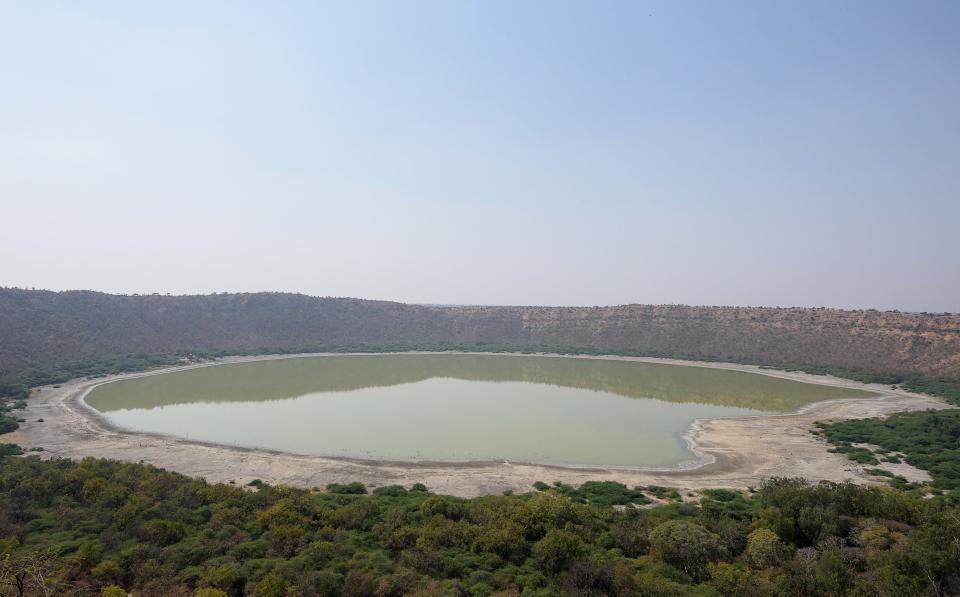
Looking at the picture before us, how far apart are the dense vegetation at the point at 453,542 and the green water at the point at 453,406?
314 inches

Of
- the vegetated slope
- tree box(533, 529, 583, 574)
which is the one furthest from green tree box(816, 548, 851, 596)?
the vegetated slope

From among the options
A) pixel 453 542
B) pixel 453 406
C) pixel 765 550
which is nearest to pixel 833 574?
pixel 765 550

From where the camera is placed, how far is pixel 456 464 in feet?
70.6

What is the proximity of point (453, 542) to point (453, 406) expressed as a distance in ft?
71.3

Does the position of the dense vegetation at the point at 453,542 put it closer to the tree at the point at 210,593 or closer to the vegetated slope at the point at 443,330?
the tree at the point at 210,593

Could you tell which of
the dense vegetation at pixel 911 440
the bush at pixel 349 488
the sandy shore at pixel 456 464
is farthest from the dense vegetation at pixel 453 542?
the dense vegetation at pixel 911 440

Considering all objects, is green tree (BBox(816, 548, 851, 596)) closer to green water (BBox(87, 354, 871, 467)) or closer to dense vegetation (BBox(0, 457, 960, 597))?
dense vegetation (BBox(0, 457, 960, 597))

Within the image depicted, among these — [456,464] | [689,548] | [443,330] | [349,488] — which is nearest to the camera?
[689,548]

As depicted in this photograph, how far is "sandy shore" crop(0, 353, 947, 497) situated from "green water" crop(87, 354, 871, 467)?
1.24 meters

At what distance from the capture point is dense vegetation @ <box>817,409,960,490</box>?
20.9m

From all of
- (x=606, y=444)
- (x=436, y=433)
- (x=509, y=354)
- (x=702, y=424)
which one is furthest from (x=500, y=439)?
(x=509, y=354)

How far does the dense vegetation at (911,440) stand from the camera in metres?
20.9

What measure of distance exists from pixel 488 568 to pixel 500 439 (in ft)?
46.7

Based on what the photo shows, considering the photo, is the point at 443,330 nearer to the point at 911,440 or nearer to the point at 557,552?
the point at 911,440
